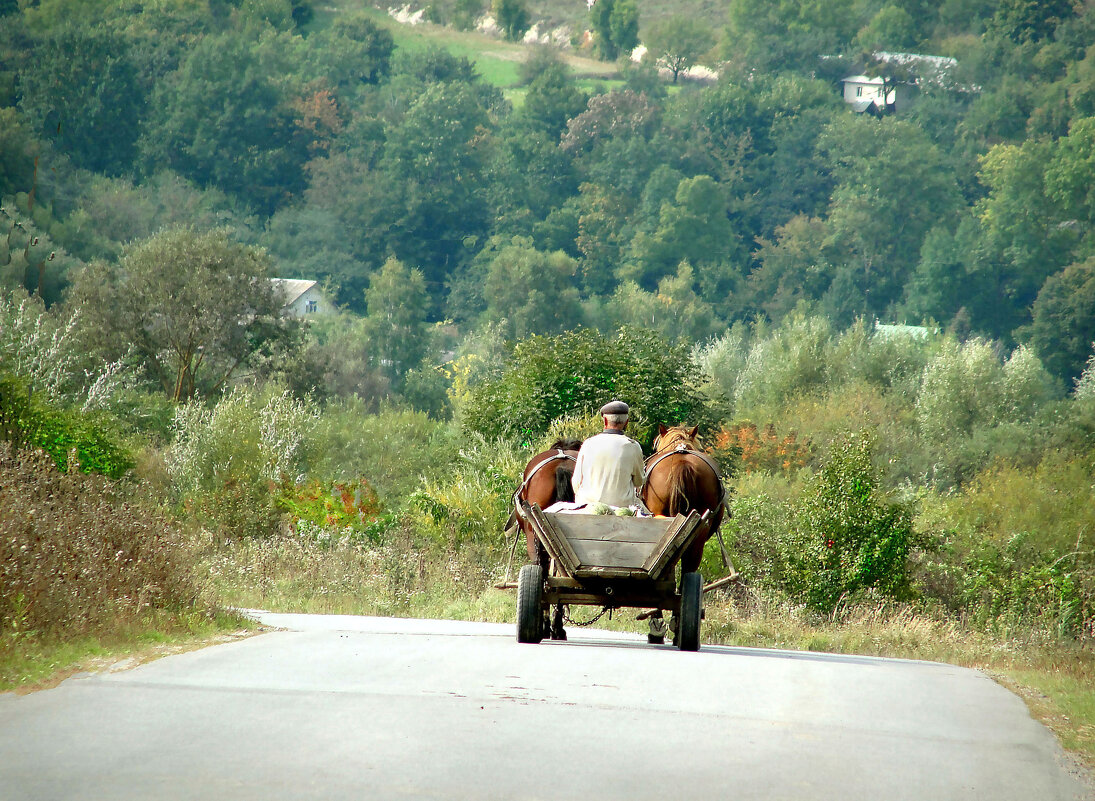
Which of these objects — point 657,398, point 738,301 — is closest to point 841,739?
point 657,398

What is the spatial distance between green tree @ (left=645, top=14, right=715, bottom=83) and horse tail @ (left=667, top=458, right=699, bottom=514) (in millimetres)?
130727

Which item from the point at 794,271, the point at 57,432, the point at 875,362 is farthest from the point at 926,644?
the point at 794,271

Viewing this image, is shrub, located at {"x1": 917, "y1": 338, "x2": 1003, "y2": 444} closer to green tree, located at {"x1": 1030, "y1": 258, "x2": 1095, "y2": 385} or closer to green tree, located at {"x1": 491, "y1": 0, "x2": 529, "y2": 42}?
green tree, located at {"x1": 1030, "y1": 258, "x2": 1095, "y2": 385}

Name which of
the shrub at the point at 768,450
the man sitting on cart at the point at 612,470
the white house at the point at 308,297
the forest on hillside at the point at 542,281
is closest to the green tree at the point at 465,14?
the forest on hillside at the point at 542,281

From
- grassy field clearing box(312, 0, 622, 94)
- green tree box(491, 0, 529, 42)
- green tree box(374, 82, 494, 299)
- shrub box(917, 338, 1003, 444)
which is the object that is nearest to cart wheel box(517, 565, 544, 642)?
shrub box(917, 338, 1003, 444)

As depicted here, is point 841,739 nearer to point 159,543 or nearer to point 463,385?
point 159,543

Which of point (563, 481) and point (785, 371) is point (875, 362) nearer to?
point (785, 371)

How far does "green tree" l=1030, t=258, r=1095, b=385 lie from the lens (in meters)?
84.5

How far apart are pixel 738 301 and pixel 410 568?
8231cm

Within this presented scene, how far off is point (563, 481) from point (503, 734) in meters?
6.54

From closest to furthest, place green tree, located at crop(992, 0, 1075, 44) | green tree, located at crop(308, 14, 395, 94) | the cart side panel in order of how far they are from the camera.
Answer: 1. the cart side panel
2. green tree, located at crop(992, 0, 1075, 44)
3. green tree, located at crop(308, 14, 395, 94)

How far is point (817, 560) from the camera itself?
73.8 feet

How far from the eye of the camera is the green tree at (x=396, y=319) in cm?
8850

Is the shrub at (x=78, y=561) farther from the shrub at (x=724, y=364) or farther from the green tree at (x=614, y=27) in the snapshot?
the green tree at (x=614, y=27)
